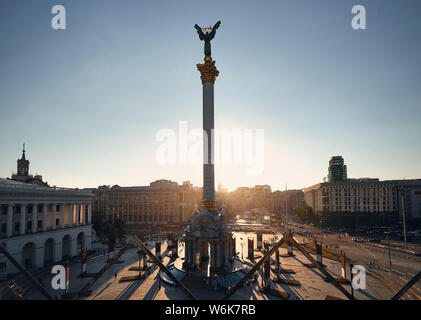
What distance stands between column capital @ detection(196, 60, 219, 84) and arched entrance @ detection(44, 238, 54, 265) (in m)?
52.0

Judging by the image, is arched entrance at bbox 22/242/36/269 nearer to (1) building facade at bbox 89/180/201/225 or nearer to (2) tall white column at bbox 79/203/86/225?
(2) tall white column at bbox 79/203/86/225

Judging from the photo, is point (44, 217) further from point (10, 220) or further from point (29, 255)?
point (29, 255)

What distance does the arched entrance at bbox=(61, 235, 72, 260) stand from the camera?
6094cm

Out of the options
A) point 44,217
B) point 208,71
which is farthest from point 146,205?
point 208,71

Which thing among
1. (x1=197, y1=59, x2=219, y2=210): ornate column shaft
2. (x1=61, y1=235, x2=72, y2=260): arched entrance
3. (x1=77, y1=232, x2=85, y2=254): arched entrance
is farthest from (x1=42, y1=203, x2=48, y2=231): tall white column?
(x1=197, y1=59, x2=219, y2=210): ornate column shaft

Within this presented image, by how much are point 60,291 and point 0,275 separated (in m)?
14.0

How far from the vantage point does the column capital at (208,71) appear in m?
57.3

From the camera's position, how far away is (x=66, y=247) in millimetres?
62062

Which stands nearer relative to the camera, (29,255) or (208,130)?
(29,255)

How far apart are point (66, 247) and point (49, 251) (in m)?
5.12

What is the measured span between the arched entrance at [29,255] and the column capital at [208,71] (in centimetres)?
5214
